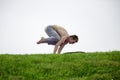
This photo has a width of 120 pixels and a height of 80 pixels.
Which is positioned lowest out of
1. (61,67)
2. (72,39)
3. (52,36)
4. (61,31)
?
(61,67)

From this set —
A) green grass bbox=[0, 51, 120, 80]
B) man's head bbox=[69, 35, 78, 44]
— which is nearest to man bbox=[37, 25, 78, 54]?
man's head bbox=[69, 35, 78, 44]

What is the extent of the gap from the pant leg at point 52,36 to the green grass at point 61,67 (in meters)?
3.18

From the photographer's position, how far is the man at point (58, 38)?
51.0 feet

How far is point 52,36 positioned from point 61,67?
17.4 feet

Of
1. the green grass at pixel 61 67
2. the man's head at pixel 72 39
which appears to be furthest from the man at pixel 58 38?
the green grass at pixel 61 67

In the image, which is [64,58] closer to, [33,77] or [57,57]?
[57,57]

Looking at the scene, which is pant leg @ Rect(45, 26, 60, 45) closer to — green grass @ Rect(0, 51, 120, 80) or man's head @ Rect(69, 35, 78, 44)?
man's head @ Rect(69, 35, 78, 44)

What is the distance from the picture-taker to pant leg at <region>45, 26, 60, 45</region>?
16.0 meters

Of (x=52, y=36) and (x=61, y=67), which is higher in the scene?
(x=52, y=36)

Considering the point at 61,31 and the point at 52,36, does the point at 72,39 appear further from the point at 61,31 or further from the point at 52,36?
the point at 52,36

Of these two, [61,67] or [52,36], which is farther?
[52,36]

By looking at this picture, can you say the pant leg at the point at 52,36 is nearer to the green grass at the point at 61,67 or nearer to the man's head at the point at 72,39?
the man's head at the point at 72,39

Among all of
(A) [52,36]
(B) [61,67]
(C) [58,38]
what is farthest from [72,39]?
(B) [61,67]

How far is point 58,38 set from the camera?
52.7ft
